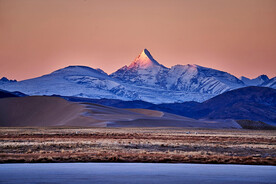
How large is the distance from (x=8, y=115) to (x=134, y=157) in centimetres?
12090

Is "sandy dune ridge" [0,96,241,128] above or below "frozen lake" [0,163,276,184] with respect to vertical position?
above

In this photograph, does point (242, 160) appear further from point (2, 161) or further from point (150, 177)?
point (2, 161)

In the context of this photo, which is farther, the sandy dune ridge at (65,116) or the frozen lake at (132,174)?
the sandy dune ridge at (65,116)

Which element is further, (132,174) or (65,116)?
(65,116)

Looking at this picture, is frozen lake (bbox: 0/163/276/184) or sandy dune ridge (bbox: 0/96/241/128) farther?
sandy dune ridge (bbox: 0/96/241/128)

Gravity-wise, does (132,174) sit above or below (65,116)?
below

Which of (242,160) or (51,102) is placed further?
(51,102)

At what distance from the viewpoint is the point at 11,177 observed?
1720 centimetres

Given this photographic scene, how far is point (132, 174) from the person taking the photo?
18.6 meters

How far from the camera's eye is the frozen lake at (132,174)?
55.2 feet

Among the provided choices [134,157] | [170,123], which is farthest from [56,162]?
[170,123]

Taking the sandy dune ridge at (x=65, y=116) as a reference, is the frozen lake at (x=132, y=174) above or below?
below

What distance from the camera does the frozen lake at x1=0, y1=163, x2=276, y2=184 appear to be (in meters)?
16.8

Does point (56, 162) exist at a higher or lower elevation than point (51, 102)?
lower
